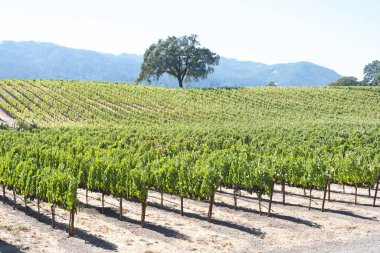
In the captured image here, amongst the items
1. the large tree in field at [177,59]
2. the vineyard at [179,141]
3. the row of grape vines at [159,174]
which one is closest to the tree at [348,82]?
the vineyard at [179,141]

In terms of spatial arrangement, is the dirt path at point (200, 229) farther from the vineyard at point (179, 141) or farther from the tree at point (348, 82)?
the tree at point (348, 82)

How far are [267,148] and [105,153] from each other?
50.8 feet

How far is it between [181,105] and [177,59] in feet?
83.7

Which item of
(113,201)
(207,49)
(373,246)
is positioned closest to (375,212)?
(373,246)

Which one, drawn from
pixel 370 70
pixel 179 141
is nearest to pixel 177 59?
pixel 179 141

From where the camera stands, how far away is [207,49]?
99750 mm

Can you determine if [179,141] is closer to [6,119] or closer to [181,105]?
[6,119]

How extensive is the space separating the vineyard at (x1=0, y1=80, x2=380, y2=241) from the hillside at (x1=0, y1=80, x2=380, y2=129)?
0.20 m

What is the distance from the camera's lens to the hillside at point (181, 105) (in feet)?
209

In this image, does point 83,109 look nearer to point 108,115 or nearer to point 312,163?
point 108,115

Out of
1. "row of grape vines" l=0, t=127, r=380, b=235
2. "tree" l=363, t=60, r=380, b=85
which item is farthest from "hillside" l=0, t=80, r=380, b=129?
"tree" l=363, t=60, r=380, b=85

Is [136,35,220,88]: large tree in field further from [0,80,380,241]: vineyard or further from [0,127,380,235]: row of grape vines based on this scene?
[0,127,380,235]: row of grape vines

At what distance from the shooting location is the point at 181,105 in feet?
249

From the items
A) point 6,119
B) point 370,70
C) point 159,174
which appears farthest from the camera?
point 370,70
